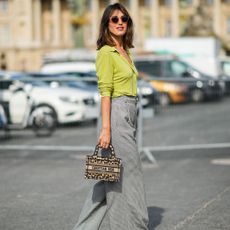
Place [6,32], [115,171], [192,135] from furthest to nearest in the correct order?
[6,32], [192,135], [115,171]

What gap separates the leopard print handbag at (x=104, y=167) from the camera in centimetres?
567

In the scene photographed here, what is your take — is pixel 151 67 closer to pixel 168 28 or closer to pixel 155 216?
pixel 155 216

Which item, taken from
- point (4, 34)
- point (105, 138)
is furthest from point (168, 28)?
point (105, 138)

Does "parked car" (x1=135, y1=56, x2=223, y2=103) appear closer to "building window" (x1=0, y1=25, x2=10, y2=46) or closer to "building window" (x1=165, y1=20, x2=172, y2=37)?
"building window" (x1=165, y1=20, x2=172, y2=37)

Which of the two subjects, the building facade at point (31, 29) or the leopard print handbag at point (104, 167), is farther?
the building facade at point (31, 29)

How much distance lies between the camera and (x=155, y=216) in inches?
293

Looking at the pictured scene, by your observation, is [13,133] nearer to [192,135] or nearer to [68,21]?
[192,135]

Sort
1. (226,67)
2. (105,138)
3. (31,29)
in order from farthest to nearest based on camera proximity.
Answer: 1. (31,29)
2. (226,67)
3. (105,138)

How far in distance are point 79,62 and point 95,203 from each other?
27.9m

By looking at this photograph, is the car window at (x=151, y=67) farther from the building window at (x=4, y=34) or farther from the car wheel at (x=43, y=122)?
the building window at (x=4, y=34)

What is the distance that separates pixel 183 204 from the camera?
316 inches

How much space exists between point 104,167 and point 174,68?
26.3 metres

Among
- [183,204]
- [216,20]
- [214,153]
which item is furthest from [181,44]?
[216,20]

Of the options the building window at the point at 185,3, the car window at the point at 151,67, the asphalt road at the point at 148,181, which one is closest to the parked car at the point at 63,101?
the asphalt road at the point at 148,181
